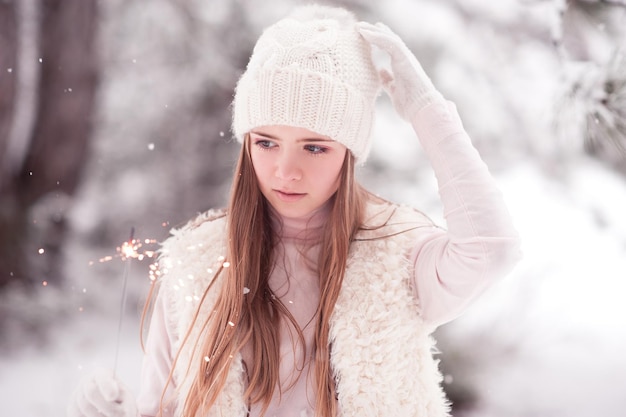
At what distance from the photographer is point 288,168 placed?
1062 millimetres

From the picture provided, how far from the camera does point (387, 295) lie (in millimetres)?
1126

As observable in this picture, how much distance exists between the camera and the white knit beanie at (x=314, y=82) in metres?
1.06

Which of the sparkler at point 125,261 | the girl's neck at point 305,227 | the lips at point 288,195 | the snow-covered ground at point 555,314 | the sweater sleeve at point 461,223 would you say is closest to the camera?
the sweater sleeve at point 461,223

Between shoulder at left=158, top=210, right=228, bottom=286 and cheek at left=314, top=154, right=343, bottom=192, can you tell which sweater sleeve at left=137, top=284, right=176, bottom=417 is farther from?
cheek at left=314, top=154, right=343, bottom=192

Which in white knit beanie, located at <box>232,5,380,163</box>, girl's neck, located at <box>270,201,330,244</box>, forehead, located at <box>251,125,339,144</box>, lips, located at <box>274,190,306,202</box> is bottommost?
girl's neck, located at <box>270,201,330,244</box>

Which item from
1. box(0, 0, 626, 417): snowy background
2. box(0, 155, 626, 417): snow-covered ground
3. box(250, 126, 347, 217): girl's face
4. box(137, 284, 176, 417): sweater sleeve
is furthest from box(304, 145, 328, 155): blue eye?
box(0, 155, 626, 417): snow-covered ground

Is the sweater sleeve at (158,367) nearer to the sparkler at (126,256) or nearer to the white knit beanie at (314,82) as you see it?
the sparkler at (126,256)

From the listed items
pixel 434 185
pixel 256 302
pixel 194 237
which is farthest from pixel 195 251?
pixel 434 185

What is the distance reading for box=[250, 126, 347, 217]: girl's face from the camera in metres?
1.07

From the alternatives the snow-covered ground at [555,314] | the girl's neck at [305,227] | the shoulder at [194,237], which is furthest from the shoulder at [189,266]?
the snow-covered ground at [555,314]

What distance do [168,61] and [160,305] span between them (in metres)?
0.61

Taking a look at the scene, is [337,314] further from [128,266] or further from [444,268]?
[128,266]

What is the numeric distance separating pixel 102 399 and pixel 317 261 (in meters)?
0.46

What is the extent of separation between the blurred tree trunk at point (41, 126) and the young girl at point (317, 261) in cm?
43
